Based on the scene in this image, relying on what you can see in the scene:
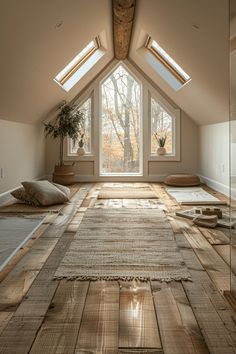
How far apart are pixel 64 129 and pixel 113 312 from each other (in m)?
4.72

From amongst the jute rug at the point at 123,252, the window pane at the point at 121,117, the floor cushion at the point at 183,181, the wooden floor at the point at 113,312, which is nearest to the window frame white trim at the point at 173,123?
the window pane at the point at 121,117

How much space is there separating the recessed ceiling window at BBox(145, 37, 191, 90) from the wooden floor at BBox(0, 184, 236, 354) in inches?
151

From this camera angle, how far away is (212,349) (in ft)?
4.12

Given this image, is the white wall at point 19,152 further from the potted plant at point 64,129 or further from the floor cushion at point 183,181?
the floor cushion at point 183,181

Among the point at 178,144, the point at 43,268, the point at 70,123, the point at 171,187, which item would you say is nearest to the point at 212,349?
the point at 43,268

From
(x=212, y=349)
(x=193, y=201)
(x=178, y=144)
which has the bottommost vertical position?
(x=212, y=349)

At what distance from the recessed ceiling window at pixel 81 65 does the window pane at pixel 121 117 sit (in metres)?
0.83

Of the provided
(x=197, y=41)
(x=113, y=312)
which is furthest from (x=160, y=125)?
(x=113, y=312)

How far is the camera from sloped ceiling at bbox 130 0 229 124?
3205 mm

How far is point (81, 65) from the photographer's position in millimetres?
5941

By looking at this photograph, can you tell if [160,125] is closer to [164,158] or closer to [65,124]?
[164,158]

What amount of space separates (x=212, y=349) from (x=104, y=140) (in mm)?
5713

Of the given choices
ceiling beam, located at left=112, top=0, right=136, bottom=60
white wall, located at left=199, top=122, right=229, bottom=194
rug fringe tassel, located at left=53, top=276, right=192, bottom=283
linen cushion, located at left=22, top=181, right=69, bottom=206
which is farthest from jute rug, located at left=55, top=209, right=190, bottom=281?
ceiling beam, located at left=112, top=0, right=136, bottom=60

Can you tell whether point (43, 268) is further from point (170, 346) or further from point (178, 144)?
point (178, 144)
